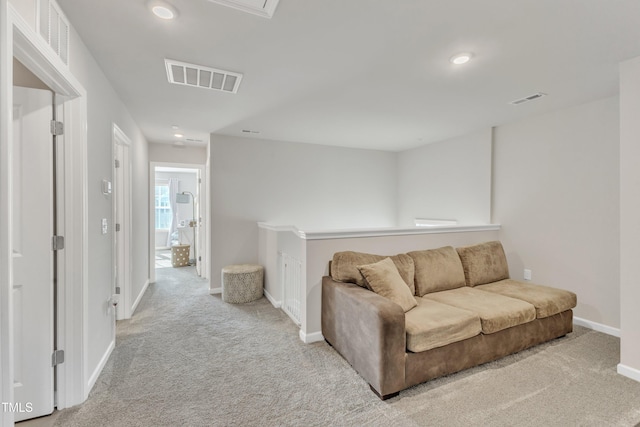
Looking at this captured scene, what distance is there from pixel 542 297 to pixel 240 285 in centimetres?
340

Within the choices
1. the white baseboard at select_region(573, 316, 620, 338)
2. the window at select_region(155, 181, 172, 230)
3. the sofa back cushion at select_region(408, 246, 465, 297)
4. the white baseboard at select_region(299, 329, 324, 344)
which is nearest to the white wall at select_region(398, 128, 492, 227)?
the sofa back cushion at select_region(408, 246, 465, 297)

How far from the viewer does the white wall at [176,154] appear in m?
5.05

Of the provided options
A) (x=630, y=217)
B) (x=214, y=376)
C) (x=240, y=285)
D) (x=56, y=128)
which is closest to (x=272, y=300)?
(x=240, y=285)

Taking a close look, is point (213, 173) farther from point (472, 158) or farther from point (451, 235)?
point (472, 158)

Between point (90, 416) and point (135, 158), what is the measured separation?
10.0ft

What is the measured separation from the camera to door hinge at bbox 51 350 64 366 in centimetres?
182

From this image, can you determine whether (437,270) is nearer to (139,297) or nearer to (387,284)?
(387,284)

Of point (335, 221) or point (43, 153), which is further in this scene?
point (335, 221)

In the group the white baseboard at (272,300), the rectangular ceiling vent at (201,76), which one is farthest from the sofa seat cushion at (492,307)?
the rectangular ceiling vent at (201,76)

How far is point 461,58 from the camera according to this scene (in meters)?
2.18

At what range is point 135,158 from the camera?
387 cm

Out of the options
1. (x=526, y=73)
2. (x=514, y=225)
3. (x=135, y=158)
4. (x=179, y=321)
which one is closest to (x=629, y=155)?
(x=526, y=73)

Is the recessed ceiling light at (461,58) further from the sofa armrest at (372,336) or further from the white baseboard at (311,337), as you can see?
the white baseboard at (311,337)

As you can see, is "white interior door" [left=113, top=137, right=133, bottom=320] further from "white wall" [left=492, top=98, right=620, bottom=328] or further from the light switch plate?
"white wall" [left=492, top=98, right=620, bottom=328]
